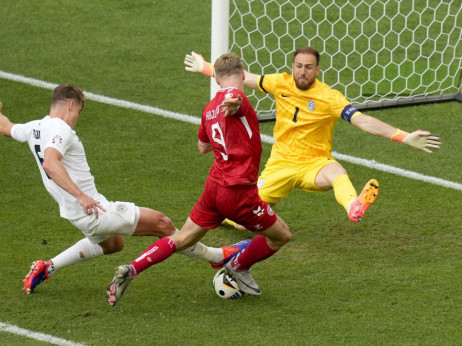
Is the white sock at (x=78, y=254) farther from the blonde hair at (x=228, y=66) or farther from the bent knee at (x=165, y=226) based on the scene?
the blonde hair at (x=228, y=66)

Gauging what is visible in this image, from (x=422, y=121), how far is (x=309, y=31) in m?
2.48

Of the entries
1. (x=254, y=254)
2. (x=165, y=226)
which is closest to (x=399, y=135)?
(x=254, y=254)

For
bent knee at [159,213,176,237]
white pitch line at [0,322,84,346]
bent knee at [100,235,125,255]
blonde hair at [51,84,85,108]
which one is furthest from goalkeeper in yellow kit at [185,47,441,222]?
white pitch line at [0,322,84,346]

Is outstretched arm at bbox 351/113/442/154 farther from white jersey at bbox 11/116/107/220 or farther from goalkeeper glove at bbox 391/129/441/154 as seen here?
white jersey at bbox 11/116/107/220

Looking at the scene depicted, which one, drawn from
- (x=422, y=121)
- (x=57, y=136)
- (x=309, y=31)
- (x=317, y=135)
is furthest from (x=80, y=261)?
(x=309, y=31)

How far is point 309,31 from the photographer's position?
11852 mm

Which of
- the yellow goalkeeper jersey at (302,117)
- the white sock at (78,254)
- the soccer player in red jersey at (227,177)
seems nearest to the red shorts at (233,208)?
the soccer player in red jersey at (227,177)

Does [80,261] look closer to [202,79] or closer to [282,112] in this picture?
[282,112]

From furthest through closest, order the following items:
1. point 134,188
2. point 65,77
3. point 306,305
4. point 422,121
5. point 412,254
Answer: point 65,77 < point 422,121 < point 134,188 < point 412,254 < point 306,305

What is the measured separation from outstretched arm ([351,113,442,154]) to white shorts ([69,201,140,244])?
1.86 metres

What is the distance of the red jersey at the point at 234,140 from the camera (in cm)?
598

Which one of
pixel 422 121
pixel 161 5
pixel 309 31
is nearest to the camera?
pixel 422 121

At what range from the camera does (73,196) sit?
612 centimetres

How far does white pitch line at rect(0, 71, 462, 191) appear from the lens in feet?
28.5
